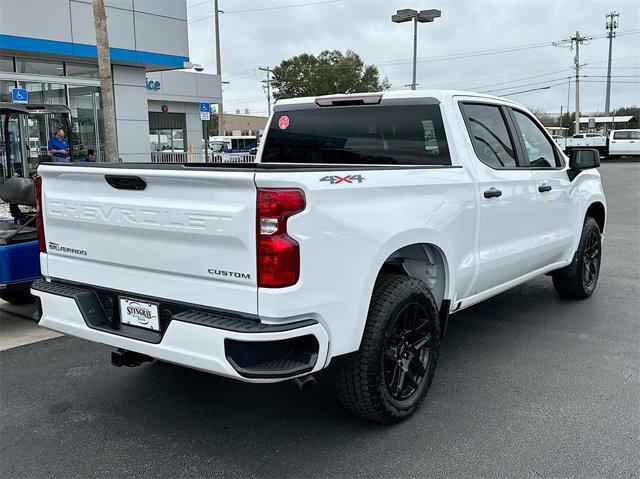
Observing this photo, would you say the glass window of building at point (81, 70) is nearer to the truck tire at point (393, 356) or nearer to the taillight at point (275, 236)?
the truck tire at point (393, 356)

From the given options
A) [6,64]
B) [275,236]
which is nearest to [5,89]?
[6,64]

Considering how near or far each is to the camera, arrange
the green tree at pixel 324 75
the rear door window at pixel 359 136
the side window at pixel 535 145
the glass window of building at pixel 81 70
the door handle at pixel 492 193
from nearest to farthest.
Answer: the door handle at pixel 492 193, the rear door window at pixel 359 136, the side window at pixel 535 145, the glass window of building at pixel 81 70, the green tree at pixel 324 75

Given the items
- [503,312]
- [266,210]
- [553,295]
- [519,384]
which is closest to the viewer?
[266,210]

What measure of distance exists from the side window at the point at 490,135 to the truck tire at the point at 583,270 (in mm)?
1643

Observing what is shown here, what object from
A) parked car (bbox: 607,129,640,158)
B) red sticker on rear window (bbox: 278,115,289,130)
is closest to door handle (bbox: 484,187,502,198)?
red sticker on rear window (bbox: 278,115,289,130)

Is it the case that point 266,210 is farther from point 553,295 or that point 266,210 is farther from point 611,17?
point 611,17

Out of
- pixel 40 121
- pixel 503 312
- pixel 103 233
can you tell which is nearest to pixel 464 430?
pixel 103 233

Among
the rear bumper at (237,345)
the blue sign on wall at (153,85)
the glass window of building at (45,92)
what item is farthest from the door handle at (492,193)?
the blue sign on wall at (153,85)

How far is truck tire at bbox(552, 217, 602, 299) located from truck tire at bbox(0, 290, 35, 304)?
17.3 ft

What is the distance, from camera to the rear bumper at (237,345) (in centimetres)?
281

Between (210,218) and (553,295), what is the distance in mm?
4899

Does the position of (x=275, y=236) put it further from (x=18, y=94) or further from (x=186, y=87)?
(x=186, y=87)

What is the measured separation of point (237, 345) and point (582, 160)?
4061 mm

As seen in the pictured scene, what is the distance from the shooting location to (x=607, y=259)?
28.2 feet
